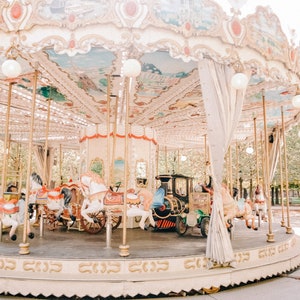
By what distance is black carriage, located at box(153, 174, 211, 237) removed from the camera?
6.84 m

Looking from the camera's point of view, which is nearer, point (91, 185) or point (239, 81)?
point (239, 81)

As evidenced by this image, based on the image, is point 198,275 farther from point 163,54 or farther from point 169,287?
point 163,54

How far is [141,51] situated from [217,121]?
1486 mm

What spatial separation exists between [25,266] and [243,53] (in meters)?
4.33

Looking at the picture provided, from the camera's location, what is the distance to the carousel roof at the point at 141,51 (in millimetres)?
4398

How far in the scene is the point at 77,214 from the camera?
769 cm

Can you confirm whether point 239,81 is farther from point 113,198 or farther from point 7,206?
point 7,206

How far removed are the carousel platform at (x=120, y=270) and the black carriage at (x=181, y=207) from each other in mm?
1400

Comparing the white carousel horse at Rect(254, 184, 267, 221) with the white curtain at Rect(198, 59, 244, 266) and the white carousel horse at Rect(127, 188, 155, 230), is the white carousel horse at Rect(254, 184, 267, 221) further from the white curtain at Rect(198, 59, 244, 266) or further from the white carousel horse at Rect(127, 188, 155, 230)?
the white curtain at Rect(198, 59, 244, 266)

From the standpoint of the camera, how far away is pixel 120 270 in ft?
14.2

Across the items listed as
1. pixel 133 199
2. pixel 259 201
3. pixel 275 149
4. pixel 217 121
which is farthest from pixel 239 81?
pixel 275 149

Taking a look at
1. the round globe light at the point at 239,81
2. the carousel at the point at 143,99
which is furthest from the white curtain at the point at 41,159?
the round globe light at the point at 239,81

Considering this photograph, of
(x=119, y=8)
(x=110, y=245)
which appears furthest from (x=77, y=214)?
(x=119, y=8)

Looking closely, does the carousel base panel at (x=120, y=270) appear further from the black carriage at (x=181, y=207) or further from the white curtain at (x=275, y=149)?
the white curtain at (x=275, y=149)
